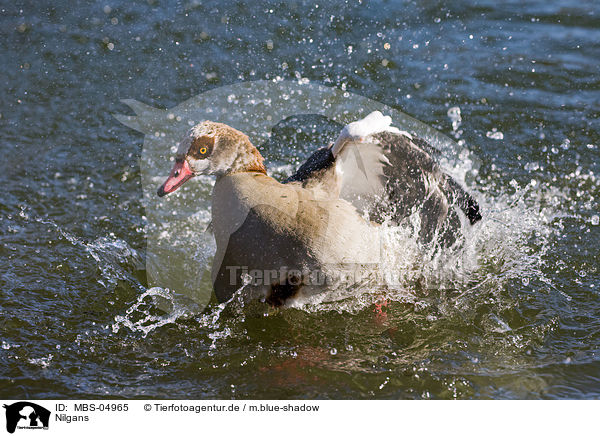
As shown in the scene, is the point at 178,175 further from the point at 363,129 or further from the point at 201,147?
the point at 363,129

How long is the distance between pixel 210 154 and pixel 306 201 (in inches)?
24.0

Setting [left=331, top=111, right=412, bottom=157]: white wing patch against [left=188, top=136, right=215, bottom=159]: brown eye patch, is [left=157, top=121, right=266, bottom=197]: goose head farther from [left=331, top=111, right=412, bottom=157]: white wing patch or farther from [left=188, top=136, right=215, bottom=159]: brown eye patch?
[left=331, top=111, right=412, bottom=157]: white wing patch

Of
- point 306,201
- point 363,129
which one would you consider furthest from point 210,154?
point 363,129

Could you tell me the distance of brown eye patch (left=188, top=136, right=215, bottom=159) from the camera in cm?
376

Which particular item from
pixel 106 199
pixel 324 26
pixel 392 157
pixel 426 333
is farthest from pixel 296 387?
pixel 324 26

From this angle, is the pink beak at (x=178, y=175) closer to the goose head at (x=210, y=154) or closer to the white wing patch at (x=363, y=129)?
the goose head at (x=210, y=154)

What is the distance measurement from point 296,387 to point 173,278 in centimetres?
151

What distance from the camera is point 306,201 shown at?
379 cm

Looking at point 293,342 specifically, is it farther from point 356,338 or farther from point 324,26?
point 324,26

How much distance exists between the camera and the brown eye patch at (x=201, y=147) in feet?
12.3
